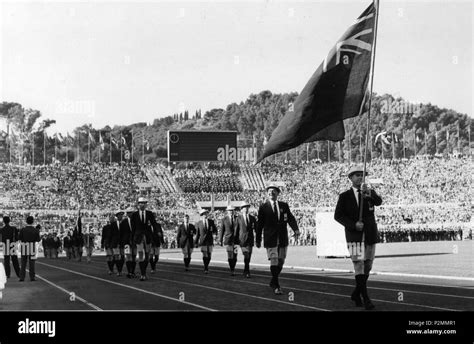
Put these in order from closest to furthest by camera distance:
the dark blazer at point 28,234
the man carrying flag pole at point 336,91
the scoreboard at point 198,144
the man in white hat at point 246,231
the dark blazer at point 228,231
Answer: the man carrying flag pole at point 336,91, the dark blazer at point 28,234, the man in white hat at point 246,231, the dark blazer at point 228,231, the scoreboard at point 198,144

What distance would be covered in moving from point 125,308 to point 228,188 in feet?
204

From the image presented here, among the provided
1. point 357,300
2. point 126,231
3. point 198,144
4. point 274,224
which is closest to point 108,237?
point 126,231

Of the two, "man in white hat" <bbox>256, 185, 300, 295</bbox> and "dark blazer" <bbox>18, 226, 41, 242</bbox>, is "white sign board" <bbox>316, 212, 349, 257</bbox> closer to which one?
"dark blazer" <bbox>18, 226, 41, 242</bbox>

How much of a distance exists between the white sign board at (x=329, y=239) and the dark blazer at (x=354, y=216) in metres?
20.8

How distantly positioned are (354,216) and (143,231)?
9.27 metres

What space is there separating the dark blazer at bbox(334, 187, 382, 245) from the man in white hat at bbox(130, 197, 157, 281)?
8975 millimetres

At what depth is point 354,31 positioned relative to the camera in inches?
628

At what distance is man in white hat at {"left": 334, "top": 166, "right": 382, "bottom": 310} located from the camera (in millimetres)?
13070

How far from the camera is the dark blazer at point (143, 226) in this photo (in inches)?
849

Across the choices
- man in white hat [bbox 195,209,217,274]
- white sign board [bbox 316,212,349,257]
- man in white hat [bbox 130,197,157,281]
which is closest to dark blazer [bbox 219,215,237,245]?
man in white hat [bbox 195,209,217,274]

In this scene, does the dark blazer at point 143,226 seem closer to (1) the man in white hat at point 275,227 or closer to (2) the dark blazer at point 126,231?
(2) the dark blazer at point 126,231

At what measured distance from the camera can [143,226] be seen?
2166 centimetres

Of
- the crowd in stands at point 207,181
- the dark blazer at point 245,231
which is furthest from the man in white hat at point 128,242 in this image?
the crowd in stands at point 207,181
